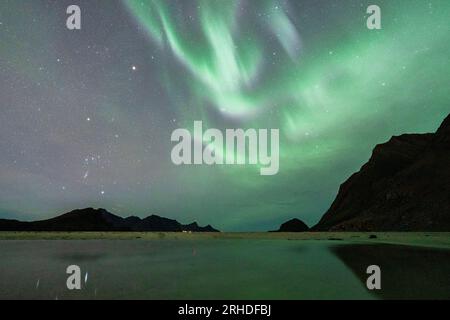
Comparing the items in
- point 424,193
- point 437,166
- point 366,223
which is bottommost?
point 366,223

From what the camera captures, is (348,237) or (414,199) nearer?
(348,237)

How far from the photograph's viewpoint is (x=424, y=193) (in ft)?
494

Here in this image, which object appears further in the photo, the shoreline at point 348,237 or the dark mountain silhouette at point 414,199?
the dark mountain silhouette at point 414,199

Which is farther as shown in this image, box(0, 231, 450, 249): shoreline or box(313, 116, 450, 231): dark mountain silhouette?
box(313, 116, 450, 231): dark mountain silhouette

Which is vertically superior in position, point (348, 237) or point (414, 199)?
point (414, 199)

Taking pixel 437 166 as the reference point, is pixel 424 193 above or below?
below
